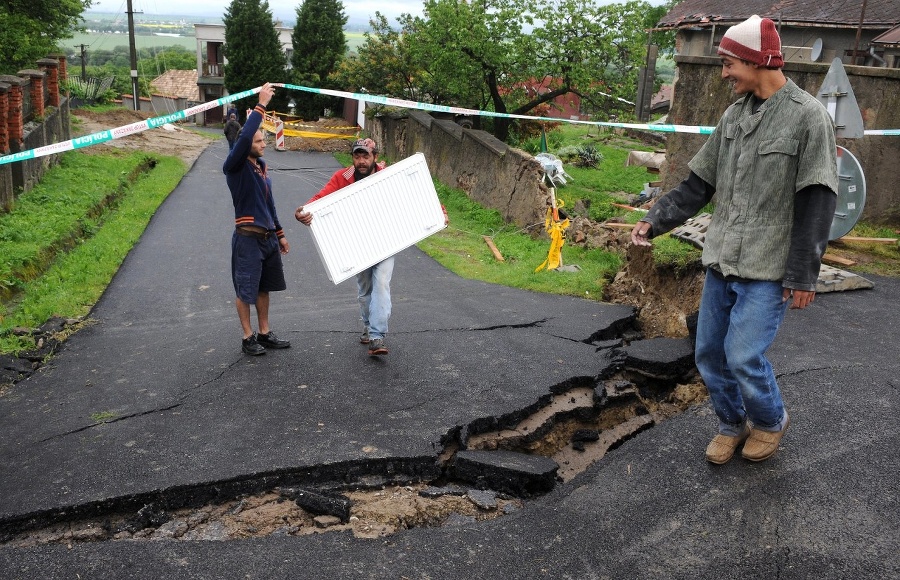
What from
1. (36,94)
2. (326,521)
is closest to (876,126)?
(326,521)

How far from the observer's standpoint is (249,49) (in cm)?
4178

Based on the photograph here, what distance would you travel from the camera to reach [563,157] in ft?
67.6

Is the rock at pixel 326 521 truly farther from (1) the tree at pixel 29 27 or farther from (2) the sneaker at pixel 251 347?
(1) the tree at pixel 29 27

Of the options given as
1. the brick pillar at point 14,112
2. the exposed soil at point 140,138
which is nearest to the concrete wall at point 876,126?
the brick pillar at point 14,112

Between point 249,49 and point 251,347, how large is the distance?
3854cm

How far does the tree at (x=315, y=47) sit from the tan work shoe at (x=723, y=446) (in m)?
35.9

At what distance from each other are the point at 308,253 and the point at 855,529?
29.0ft

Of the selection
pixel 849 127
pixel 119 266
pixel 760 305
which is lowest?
pixel 119 266

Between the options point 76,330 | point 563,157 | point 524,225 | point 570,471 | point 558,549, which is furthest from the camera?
point 563,157

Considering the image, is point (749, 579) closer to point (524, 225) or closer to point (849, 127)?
point (849, 127)

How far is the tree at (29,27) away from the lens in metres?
19.8

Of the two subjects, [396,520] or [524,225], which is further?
[524,225]

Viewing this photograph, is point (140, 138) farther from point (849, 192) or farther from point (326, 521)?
point (326, 521)

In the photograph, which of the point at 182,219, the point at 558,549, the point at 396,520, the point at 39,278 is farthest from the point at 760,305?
the point at 182,219
